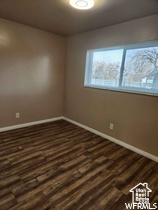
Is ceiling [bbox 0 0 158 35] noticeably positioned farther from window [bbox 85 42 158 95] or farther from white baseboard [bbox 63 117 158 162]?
white baseboard [bbox 63 117 158 162]

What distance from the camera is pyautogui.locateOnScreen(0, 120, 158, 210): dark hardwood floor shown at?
1.46 metres

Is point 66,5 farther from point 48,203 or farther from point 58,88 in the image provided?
point 48,203

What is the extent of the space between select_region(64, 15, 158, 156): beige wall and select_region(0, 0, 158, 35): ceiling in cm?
21

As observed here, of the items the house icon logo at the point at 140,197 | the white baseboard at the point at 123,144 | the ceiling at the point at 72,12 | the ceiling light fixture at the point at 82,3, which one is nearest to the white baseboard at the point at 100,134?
the white baseboard at the point at 123,144

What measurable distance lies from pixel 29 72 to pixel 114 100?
83.8 inches

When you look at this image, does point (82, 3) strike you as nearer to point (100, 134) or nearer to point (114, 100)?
point (114, 100)

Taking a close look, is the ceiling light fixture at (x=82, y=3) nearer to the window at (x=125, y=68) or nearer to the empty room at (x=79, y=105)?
the empty room at (x=79, y=105)

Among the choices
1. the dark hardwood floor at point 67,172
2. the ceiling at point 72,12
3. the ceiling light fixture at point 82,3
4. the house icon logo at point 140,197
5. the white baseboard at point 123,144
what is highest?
the ceiling at point 72,12

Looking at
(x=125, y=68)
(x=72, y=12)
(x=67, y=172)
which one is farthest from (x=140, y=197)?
(x=72, y=12)

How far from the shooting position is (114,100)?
8.96 ft

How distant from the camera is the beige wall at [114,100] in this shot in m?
2.23

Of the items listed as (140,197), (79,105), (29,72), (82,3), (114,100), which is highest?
(82,3)

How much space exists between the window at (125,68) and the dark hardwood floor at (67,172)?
4.14 feet

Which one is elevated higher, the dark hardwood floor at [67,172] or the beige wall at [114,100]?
the beige wall at [114,100]
